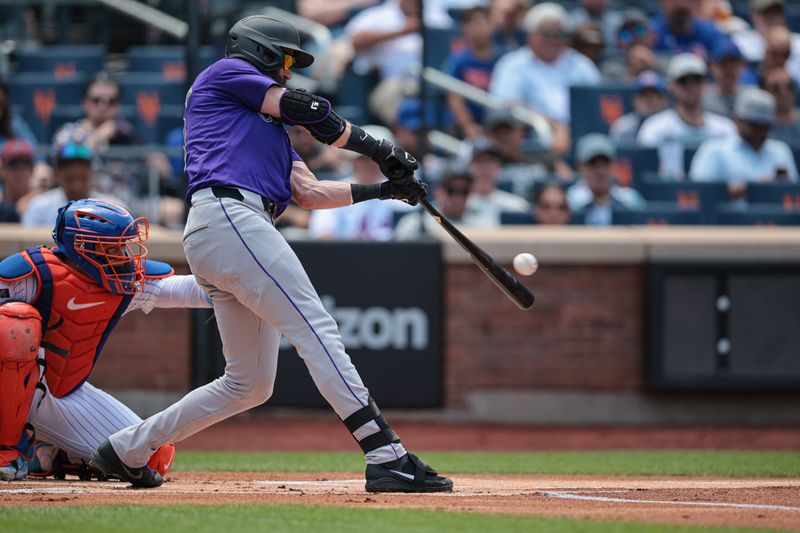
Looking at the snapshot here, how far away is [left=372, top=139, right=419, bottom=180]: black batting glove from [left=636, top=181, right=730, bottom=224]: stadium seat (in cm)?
556

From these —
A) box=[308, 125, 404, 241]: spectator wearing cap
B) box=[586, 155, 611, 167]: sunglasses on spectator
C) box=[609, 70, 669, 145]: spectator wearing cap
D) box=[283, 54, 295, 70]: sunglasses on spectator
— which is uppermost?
box=[609, 70, 669, 145]: spectator wearing cap

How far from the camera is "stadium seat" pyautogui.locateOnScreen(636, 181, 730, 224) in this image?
10453mm

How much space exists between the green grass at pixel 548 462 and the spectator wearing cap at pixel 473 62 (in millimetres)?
4206

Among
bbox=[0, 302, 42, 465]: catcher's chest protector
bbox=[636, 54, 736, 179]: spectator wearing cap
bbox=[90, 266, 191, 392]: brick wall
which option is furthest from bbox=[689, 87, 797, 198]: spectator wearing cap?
bbox=[0, 302, 42, 465]: catcher's chest protector

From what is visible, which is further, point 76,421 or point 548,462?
point 548,462

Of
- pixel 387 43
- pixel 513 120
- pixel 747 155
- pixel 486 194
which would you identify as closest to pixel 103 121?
pixel 387 43

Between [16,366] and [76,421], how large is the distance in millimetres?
500

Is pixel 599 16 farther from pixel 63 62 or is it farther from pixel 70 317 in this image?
pixel 70 317

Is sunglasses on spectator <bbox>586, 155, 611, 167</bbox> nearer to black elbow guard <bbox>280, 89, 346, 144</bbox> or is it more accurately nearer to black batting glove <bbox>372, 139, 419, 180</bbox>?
black batting glove <bbox>372, 139, 419, 180</bbox>

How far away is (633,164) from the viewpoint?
1094cm

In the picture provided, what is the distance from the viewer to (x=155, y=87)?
37.7ft

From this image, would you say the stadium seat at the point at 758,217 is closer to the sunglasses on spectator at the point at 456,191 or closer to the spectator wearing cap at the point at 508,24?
the sunglasses on spectator at the point at 456,191

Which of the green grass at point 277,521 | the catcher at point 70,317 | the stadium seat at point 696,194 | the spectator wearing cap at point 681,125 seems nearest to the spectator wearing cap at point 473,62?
the spectator wearing cap at point 681,125

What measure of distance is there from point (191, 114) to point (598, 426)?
5455 mm
